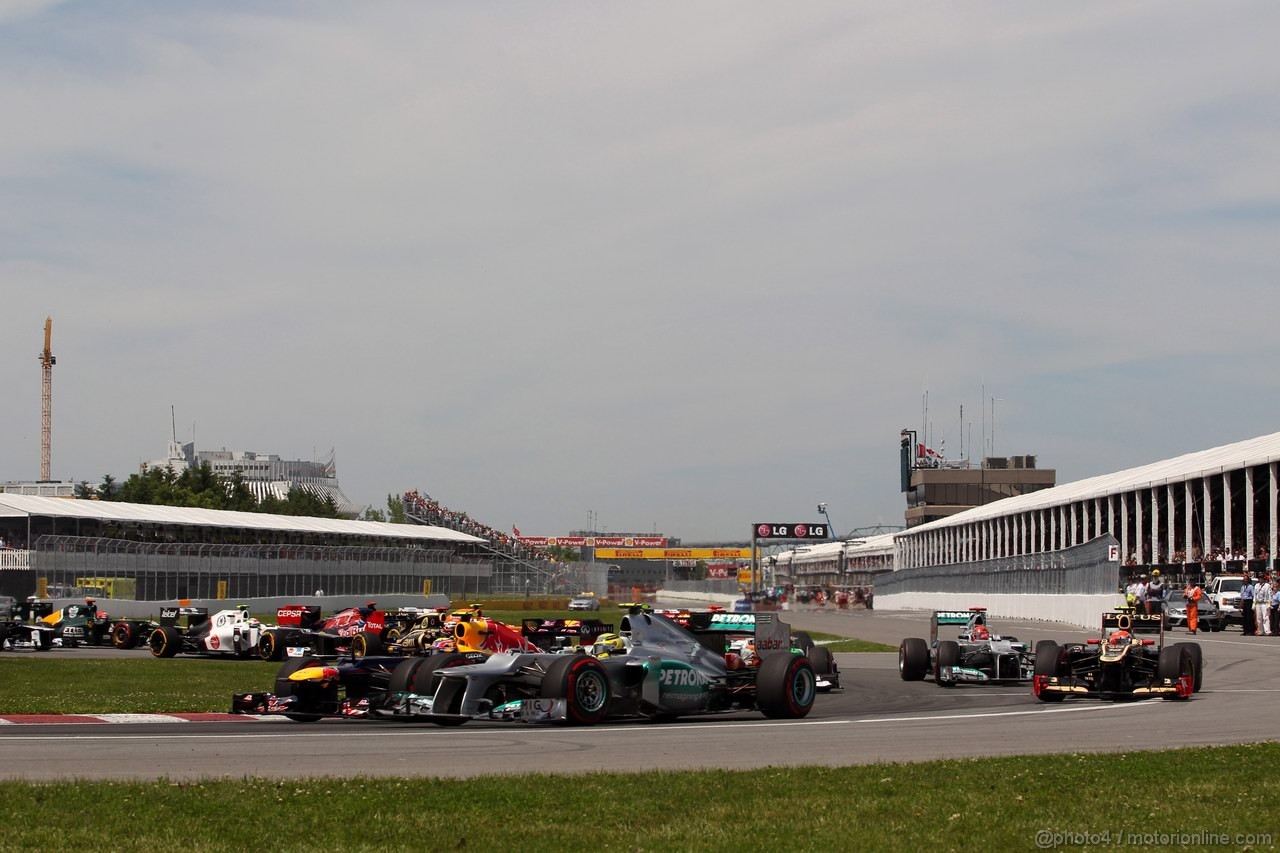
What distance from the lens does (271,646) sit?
1280 inches

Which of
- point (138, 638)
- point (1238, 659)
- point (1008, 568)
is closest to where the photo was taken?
point (1238, 659)

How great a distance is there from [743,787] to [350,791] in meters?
2.83

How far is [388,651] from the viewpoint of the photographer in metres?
29.5

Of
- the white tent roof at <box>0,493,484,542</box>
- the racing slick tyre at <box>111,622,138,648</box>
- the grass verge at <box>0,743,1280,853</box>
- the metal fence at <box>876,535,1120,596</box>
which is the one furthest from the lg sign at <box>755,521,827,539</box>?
the grass verge at <box>0,743,1280,853</box>

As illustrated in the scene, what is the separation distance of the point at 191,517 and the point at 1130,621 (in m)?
73.3

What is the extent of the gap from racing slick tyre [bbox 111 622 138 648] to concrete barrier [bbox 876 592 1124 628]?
2593 cm

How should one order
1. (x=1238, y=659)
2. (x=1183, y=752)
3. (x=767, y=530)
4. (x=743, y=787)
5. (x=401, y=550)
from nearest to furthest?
1. (x=743, y=787)
2. (x=1183, y=752)
3. (x=1238, y=659)
4. (x=401, y=550)
5. (x=767, y=530)

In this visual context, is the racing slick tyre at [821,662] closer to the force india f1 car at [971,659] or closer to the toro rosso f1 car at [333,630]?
the force india f1 car at [971,659]

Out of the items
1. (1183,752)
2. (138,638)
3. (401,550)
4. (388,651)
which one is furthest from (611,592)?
(1183,752)

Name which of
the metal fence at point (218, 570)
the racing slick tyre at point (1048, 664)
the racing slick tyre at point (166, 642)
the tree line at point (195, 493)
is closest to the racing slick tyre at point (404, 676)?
the racing slick tyre at point (1048, 664)

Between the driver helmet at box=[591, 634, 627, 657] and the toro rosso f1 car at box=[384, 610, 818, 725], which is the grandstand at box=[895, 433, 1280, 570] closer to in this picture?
the toro rosso f1 car at box=[384, 610, 818, 725]

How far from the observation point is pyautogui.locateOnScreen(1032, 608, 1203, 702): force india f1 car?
1984 centimetres

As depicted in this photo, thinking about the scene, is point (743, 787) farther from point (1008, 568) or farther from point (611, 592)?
point (611, 592)

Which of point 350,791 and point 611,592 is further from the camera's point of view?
point 611,592
